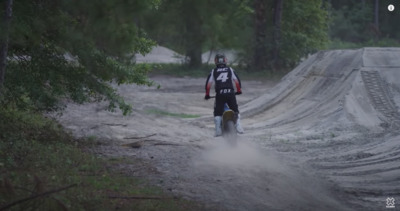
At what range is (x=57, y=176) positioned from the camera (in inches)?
355

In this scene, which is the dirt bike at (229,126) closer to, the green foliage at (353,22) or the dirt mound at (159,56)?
the dirt mound at (159,56)

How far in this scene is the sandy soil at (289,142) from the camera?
9.52 meters

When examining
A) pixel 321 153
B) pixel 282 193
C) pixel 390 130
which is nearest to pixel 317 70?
pixel 390 130

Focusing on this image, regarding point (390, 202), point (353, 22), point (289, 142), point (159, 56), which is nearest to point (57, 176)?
point (390, 202)

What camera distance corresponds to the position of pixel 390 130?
51.7ft

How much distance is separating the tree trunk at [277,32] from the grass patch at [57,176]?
28737 millimetres

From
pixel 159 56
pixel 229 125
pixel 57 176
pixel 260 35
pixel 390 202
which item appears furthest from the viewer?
pixel 159 56

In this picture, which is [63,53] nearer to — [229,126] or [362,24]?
[229,126]

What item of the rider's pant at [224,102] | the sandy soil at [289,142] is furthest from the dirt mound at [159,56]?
the rider's pant at [224,102]

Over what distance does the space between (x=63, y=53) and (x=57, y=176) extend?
→ 3228 mm

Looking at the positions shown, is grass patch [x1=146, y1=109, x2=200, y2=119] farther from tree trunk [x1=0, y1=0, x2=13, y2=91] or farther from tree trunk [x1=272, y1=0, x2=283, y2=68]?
tree trunk [x1=272, y1=0, x2=283, y2=68]

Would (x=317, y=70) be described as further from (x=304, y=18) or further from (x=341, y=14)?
(x=341, y=14)

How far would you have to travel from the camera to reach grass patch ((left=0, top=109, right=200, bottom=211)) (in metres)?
6.95

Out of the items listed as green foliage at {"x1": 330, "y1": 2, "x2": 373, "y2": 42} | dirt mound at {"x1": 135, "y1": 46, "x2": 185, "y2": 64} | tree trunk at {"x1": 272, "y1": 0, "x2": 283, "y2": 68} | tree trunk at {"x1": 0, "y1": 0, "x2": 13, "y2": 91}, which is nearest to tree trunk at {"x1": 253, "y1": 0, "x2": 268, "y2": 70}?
tree trunk at {"x1": 272, "y1": 0, "x2": 283, "y2": 68}
